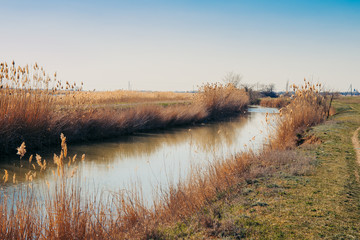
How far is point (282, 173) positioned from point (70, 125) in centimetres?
884

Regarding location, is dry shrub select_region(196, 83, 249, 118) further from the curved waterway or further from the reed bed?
the curved waterway

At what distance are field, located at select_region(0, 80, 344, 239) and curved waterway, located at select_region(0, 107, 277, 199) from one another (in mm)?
533

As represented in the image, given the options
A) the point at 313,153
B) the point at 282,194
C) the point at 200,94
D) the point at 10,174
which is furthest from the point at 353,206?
the point at 200,94

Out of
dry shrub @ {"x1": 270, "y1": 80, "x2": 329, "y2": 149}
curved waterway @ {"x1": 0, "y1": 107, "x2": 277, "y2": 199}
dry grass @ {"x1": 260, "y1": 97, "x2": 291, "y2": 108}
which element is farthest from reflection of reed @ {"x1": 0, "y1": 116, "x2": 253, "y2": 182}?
dry grass @ {"x1": 260, "y1": 97, "x2": 291, "y2": 108}

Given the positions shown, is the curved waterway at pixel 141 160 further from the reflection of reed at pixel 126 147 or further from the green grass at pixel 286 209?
the green grass at pixel 286 209

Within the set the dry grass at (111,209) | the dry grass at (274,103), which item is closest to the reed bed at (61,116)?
the dry grass at (111,209)

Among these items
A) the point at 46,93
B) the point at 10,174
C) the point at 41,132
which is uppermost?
the point at 46,93

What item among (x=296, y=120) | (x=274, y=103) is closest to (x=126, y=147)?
(x=296, y=120)

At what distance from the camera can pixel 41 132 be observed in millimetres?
10773

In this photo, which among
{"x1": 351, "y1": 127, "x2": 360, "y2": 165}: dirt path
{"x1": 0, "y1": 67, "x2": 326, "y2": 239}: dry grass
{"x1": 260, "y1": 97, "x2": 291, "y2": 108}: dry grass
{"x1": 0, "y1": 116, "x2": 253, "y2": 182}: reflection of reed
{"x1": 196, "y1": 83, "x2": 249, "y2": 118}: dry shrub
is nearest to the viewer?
{"x1": 0, "y1": 67, "x2": 326, "y2": 239}: dry grass

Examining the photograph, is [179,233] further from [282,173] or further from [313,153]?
[313,153]

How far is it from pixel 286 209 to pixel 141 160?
6.36 metres

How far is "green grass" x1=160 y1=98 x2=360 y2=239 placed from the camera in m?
3.62

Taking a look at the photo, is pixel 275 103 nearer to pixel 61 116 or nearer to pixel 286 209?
pixel 61 116
